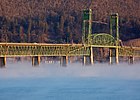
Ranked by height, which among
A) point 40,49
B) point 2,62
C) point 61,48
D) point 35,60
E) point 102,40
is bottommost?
point 35,60

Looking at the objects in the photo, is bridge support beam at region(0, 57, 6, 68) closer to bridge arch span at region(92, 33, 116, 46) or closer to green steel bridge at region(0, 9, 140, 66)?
green steel bridge at region(0, 9, 140, 66)

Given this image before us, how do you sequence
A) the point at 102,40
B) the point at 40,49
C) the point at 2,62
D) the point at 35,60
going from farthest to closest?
the point at 102,40, the point at 35,60, the point at 40,49, the point at 2,62

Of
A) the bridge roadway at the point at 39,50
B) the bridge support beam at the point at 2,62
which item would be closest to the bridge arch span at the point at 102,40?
the bridge roadway at the point at 39,50

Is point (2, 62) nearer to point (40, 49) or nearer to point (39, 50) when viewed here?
point (39, 50)

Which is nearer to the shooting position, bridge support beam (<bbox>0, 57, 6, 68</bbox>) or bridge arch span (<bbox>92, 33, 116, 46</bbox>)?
bridge support beam (<bbox>0, 57, 6, 68</bbox>)

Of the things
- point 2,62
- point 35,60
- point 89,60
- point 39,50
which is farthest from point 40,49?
point 89,60

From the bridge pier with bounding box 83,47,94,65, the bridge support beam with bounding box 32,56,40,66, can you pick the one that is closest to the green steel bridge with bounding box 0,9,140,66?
the bridge support beam with bounding box 32,56,40,66

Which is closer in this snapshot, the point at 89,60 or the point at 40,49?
the point at 40,49

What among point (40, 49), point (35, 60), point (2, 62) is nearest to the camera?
point (2, 62)

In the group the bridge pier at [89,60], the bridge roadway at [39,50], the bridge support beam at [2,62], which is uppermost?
the bridge roadway at [39,50]

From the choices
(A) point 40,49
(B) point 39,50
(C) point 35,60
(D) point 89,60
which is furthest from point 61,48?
(D) point 89,60

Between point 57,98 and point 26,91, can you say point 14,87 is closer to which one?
point 26,91

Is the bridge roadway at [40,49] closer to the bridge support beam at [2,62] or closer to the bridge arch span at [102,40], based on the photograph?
the bridge support beam at [2,62]

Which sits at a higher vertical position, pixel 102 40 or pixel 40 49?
pixel 102 40
